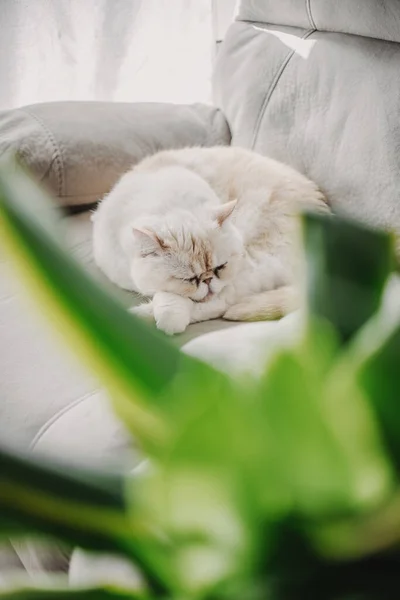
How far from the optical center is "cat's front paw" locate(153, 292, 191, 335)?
1.17 m

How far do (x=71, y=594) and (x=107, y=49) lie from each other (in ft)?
7.73

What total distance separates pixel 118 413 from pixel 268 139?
153 centimetres

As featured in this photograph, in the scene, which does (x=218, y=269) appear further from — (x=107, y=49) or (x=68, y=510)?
(x=107, y=49)

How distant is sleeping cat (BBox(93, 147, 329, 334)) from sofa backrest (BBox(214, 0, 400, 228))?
9cm

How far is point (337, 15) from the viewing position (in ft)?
4.89

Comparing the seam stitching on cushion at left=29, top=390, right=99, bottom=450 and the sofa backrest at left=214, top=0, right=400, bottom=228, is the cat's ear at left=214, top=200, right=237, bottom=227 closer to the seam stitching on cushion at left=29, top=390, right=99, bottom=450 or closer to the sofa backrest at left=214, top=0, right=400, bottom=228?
the sofa backrest at left=214, top=0, right=400, bottom=228

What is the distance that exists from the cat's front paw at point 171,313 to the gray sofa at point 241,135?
0.9 inches

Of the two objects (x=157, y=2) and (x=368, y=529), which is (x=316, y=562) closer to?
(x=368, y=529)

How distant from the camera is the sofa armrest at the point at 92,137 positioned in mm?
1612

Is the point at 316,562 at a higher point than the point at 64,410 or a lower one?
higher

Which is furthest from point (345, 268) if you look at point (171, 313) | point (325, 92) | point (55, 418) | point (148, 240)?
point (325, 92)

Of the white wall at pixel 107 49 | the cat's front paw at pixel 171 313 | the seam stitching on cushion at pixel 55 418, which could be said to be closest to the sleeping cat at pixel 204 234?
the cat's front paw at pixel 171 313

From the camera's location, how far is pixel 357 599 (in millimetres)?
220

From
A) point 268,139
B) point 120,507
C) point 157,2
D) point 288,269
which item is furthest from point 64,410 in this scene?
point 157,2
